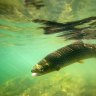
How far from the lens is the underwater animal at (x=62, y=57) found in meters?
7.11

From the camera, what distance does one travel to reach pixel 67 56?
771 cm

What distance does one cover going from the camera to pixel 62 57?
7516mm

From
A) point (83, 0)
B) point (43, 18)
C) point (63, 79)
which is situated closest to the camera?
point (83, 0)

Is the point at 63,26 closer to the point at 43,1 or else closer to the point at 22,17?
the point at 22,17

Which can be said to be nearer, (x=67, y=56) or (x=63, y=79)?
(x=67, y=56)

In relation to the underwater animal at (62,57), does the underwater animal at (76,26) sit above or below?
below

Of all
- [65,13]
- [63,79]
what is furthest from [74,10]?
[63,79]

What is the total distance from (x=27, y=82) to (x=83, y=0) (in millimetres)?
16122

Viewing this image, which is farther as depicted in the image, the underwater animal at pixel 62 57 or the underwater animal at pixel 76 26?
the underwater animal at pixel 76 26

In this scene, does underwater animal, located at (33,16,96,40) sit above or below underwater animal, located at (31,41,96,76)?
below

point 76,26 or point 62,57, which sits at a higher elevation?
point 62,57

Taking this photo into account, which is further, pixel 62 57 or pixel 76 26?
pixel 76 26

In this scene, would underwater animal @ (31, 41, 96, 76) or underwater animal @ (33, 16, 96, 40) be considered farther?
underwater animal @ (33, 16, 96, 40)

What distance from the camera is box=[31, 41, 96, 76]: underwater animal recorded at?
7113 mm
